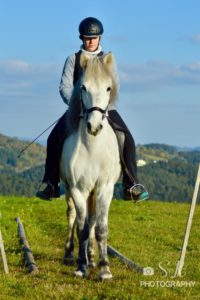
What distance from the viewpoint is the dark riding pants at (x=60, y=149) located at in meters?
11.7

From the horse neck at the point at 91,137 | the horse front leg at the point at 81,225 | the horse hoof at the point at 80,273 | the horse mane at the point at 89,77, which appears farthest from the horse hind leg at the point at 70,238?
the horse neck at the point at 91,137

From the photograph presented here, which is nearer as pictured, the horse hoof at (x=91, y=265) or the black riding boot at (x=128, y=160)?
the black riding boot at (x=128, y=160)

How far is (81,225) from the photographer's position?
36.5 feet

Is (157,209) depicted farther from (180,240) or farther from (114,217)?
(180,240)

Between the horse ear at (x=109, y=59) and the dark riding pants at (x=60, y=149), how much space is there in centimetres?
131

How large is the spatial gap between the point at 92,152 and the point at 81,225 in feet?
4.98

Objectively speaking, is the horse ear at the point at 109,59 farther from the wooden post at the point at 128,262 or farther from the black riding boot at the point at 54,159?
the wooden post at the point at 128,262

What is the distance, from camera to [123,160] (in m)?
11.8

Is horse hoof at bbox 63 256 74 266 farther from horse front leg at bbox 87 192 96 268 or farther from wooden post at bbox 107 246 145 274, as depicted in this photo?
wooden post at bbox 107 246 145 274

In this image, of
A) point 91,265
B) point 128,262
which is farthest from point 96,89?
point 128,262

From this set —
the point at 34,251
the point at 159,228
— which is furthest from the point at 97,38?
the point at 159,228

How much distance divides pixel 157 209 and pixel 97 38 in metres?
14.4

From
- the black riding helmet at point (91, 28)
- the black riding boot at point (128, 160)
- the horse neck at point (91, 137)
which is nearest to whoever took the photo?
the horse neck at point (91, 137)

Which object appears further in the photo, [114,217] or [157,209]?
[157,209]
